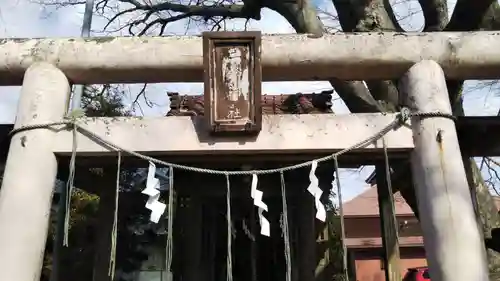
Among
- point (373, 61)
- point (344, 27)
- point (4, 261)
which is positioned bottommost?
point (4, 261)

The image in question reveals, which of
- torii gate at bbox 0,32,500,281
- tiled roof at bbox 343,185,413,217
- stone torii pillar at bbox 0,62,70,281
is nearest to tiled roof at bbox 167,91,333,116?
torii gate at bbox 0,32,500,281

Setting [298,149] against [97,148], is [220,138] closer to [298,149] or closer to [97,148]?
[298,149]

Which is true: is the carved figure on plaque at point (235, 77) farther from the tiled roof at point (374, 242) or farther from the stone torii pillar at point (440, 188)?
the tiled roof at point (374, 242)

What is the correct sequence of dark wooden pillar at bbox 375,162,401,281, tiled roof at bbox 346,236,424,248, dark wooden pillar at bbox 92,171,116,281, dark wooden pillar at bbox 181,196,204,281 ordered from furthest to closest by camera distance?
tiled roof at bbox 346,236,424,248
dark wooden pillar at bbox 181,196,204,281
dark wooden pillar at bbox 92,171,116,281
dark wooden pillar at bbox 375,162,401,281

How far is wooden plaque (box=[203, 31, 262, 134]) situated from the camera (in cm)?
311

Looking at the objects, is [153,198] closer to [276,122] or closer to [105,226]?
[276,122]

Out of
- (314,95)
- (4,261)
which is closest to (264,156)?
(4,261)

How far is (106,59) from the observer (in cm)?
331

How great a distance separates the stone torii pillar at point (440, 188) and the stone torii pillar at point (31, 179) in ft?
7.33

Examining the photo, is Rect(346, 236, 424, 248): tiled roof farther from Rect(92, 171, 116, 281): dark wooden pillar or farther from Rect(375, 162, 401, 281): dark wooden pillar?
Rect(92, 171, 116, 281): dark wooden pillar

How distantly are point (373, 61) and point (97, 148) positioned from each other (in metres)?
1.83

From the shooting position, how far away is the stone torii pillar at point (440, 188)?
9.28 feet

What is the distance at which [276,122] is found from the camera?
3.20 m

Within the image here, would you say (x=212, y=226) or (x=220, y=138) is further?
(x=212, y=226)
